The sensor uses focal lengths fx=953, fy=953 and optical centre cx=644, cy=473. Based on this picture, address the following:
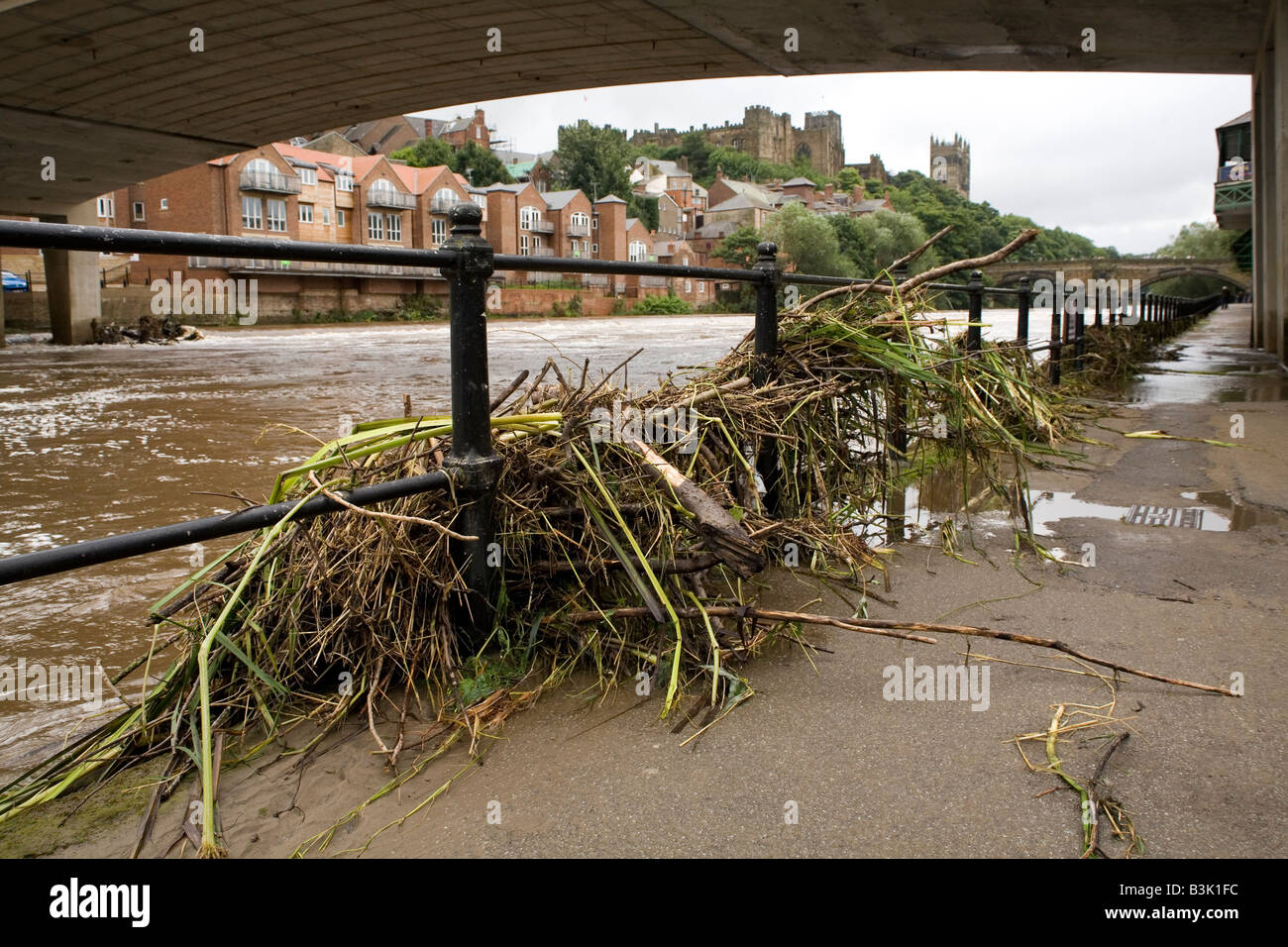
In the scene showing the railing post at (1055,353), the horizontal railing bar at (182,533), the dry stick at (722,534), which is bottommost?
the dry stick at (722,534)

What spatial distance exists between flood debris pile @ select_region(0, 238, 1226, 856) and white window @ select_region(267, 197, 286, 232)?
65.2 metres

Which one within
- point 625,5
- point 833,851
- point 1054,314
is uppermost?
point 625,5

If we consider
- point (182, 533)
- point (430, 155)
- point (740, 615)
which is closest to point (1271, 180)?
point (740, 615)

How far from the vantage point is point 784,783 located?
1979 millimetres

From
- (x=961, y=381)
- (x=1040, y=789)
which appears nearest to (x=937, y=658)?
(x=1040, y=789)

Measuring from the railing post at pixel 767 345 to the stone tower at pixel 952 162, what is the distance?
183633 millimetres

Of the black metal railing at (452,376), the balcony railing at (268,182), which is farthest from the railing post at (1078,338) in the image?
the balcony railing at (268,182)

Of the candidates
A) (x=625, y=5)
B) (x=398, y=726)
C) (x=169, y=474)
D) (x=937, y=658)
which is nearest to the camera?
(x=398, y=726)

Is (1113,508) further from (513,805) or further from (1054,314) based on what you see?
(1054,314)

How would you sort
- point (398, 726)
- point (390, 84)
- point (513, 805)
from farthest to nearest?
point (390, 84), point (398, 726), point (513, 805)

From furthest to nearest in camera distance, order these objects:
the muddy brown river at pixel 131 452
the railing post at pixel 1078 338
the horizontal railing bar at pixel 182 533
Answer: the railing post at pixel 1078 338 < the muddy brown river at pixel 131 452 < the horizontal railing bar at pixel 182 533

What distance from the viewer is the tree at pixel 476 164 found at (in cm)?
9438

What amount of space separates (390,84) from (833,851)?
103 ft

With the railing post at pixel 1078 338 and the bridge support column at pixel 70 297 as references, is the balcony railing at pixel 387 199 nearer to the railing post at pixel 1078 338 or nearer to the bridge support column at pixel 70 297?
the bridge support column at pixel 70 297
